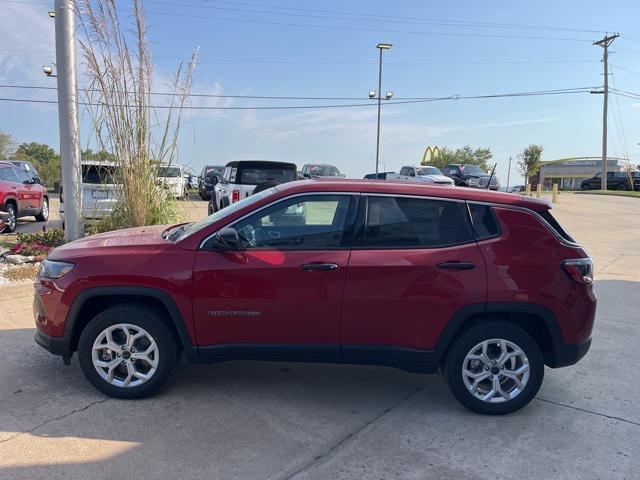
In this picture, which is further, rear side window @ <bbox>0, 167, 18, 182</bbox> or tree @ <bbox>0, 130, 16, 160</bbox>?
tree @ <bbox>0, 130, 16, 160</bbox>

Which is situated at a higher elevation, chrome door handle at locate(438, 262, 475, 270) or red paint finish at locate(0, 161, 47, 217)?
red paint finish at locate(0, 161, 47, 217)

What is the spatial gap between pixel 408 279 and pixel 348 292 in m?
0.44

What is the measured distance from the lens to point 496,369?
12.1 ft

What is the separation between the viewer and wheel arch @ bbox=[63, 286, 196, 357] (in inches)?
142

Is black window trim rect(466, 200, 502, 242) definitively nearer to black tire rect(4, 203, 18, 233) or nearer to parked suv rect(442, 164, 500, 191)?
black tire rect(4, 203, 18, 233)

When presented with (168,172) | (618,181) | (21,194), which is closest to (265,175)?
(168,172)

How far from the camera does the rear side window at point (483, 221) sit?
3.67 m

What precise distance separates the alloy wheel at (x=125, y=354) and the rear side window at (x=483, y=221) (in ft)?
8.30

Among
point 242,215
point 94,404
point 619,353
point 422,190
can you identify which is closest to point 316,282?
point 242,215

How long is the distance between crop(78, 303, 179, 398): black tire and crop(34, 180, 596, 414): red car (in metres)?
0.01

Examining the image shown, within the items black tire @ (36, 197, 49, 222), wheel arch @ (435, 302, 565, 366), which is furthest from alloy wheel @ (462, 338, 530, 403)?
black tire @ (36, 197, 49, 222)

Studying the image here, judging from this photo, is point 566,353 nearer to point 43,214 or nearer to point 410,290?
point 410,290

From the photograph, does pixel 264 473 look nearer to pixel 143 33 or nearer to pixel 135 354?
pixel 135 354

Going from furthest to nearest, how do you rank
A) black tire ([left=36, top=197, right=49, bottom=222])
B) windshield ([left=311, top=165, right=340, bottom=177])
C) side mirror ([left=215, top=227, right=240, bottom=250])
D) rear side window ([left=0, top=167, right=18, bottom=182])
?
windshield ([left=311, top=165, right=340, bottom=177]), black tire ([left=36, top=197, right=49, bottom=222]), rear side window ([left=0, top=167, right=18, bottom=182]), side mirror ([left=215, top=227, right=240, bottom=250])
